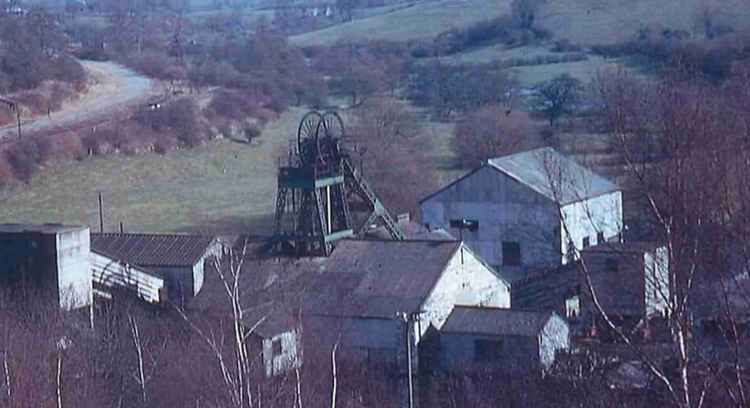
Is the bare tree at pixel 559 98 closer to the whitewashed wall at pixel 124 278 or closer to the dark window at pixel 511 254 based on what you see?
the dark window at pixel 511 254

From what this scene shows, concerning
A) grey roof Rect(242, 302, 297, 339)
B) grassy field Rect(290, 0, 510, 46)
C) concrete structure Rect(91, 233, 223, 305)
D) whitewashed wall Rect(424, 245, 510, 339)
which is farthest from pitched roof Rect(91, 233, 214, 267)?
grassy field Rect(290, 0, 510, 46)

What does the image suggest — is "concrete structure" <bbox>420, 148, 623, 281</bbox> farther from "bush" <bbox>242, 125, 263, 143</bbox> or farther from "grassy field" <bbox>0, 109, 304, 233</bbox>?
"bush" <bbox>242, 125, 263, 143</bbox>

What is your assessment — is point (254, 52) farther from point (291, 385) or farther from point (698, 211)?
point (698, 211)

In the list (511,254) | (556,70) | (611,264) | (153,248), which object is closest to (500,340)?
(611,264)

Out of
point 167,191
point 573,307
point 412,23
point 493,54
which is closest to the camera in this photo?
point 573,307

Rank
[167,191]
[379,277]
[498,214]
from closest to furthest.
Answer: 1. [379,277]
2. [498,214]
3. [167,191]

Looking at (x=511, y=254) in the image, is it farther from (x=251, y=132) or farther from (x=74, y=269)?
(x=251, y=132)
